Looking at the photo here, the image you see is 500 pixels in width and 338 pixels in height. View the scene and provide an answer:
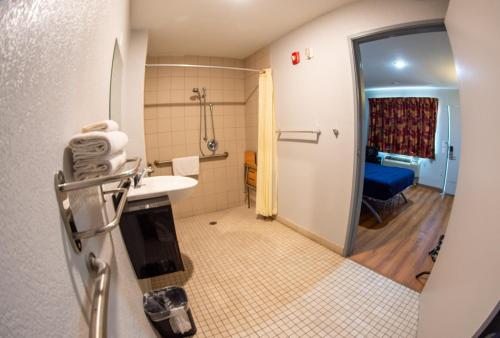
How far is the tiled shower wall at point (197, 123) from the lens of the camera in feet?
9.27

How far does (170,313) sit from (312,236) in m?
1.63

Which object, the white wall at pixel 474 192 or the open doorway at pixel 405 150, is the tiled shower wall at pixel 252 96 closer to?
the open doorway at pixel 405 150

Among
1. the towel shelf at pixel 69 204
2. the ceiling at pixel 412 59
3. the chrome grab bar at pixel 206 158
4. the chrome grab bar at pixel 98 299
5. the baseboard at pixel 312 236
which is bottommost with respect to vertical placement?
the baseboard at pixel 312 236

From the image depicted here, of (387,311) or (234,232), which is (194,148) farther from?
(387,311)

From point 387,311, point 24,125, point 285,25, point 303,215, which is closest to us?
point 24,125

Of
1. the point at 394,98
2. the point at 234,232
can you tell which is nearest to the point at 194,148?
the point at 234,232

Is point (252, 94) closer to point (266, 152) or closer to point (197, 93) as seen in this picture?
point (197, 93)

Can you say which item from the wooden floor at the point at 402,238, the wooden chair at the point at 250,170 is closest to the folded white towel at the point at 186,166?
the wooden chair at the point at 250,170

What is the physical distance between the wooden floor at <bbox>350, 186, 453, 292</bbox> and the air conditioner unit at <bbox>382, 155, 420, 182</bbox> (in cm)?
113

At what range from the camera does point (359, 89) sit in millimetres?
1783

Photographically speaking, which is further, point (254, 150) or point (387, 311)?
point (254, 150)

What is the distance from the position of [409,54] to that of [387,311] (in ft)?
9.15

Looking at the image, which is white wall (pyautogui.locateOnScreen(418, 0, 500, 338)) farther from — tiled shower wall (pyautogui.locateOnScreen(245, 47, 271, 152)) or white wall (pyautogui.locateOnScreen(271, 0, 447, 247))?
tiled shower wall (pyautogui.locateOnScreen(245, 47, 271, 152))

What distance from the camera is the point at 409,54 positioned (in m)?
2.52
